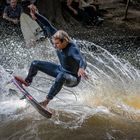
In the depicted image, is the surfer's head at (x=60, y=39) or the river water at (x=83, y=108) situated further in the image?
the river water at (x=83, y=108)

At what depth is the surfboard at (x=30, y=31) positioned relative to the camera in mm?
15023

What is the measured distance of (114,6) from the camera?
22156mm

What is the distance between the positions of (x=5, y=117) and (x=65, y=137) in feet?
5.51

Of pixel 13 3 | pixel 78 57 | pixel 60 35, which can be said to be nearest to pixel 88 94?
pixel 78 57

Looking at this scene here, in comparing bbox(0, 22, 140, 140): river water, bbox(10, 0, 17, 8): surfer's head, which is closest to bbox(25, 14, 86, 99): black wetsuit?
bbox(0, 22, 140, 140): river water

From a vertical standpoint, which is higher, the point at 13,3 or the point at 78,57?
the point at 78,57

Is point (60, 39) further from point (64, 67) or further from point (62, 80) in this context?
point (62, 80)

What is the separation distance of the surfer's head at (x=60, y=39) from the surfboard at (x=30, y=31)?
5.10 m

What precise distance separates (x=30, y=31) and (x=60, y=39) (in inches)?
220

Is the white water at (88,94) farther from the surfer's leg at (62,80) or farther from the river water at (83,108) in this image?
the surfer's leg at (62,80)

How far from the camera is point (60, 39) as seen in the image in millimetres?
9836

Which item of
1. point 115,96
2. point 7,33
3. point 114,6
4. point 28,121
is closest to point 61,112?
point 28,121

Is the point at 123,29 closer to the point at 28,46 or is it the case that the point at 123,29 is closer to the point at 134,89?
the point at 28,46

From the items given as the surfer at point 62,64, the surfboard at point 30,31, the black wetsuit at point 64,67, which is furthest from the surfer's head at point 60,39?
the surfboard at point 30,31
